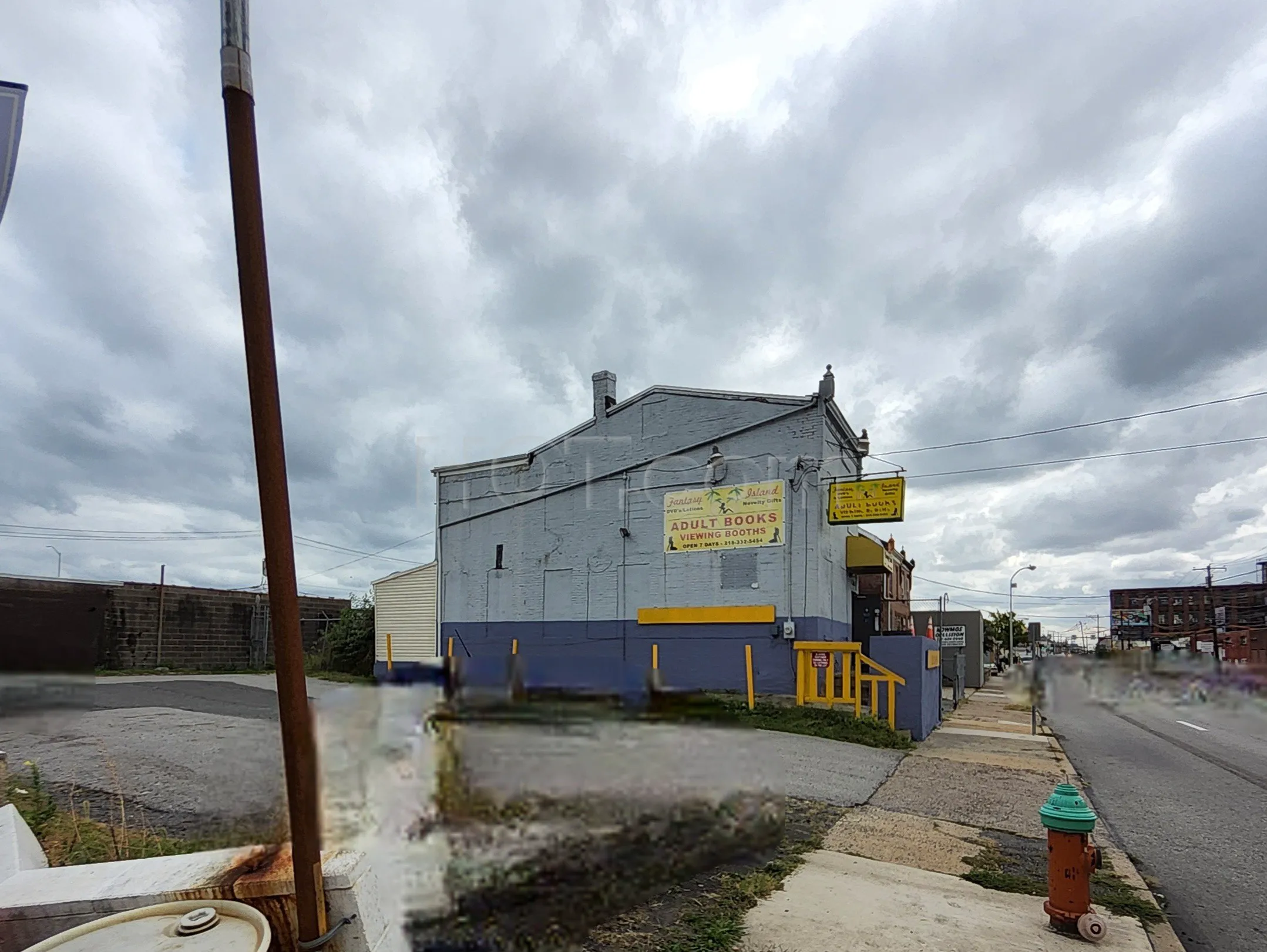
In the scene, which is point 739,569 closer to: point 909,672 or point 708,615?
point 708,615

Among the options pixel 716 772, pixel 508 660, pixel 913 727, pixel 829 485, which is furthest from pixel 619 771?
pixel 829 485

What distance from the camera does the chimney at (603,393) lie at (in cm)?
2034

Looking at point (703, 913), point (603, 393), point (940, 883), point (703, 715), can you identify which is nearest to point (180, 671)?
point (603, 393)

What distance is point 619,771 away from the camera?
5.92m

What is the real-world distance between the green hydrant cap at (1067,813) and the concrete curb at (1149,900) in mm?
881

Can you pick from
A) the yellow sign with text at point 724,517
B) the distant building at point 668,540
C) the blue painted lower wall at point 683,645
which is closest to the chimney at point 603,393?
the distant building at point 668,540

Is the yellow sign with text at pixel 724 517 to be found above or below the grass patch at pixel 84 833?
above

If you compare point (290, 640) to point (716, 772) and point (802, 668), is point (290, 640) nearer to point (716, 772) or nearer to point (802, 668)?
point (716, 772)

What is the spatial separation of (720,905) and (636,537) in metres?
14.2

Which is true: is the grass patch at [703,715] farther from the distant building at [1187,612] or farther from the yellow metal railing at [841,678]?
the distant building at [1187,612]

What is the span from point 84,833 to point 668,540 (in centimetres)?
1389

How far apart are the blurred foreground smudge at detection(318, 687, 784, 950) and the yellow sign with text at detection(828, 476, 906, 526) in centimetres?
991

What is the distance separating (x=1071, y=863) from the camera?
15.4 feet

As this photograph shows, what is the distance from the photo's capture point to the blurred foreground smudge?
13.2 ft
